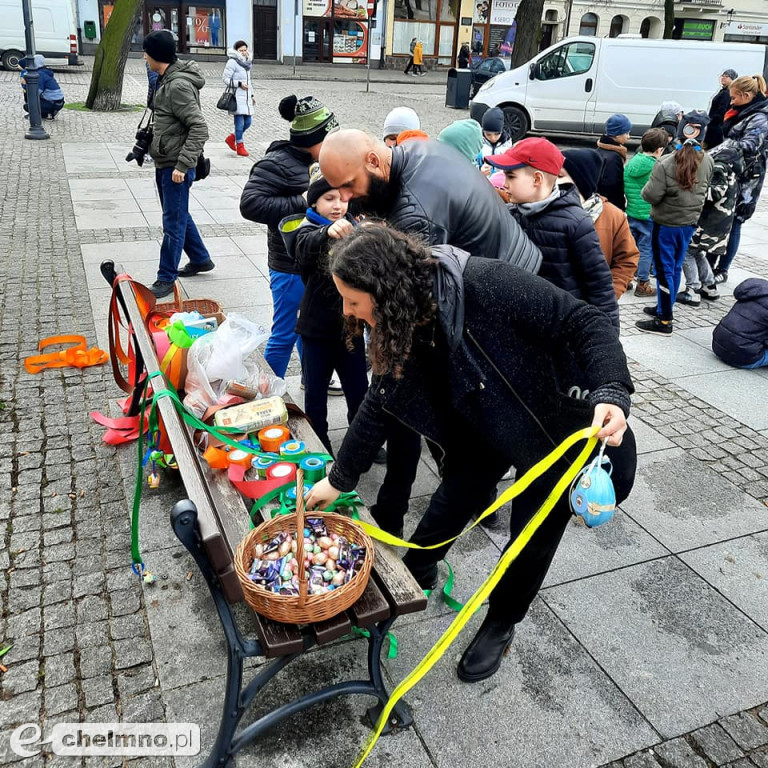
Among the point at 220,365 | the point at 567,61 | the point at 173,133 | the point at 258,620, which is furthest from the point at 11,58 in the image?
the point at 258,620

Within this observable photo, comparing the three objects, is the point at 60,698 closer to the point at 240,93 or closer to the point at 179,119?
the point at 179,119

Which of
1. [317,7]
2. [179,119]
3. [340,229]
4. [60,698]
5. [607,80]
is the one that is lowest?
[60,698]

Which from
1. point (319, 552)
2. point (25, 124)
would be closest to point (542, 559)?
point (319, 552)

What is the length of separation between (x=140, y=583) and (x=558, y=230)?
2.41 metres

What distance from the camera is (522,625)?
2990mm

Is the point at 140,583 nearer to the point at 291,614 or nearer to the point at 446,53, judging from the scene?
the point at 291,614

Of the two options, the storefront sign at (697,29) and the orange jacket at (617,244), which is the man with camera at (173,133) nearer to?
the orange jacket at (617,244)

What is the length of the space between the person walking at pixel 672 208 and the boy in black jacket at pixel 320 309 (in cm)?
364

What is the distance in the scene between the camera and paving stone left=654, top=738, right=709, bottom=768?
2428 mm

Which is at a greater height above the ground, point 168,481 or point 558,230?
point 558,230

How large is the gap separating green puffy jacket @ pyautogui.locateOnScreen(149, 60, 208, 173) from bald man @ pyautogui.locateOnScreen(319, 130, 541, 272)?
359 cm

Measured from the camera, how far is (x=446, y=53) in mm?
35188

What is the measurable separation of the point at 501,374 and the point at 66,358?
3.78 metres

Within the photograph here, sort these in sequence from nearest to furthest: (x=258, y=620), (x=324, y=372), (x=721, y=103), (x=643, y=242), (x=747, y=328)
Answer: (x=258, y=620)
(x=324, y=372)
(x=747, y=328)
(x=643, y=242)
(x=721, y=103)
